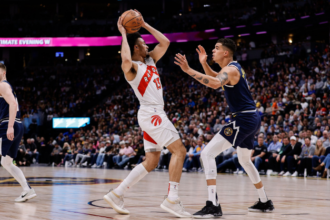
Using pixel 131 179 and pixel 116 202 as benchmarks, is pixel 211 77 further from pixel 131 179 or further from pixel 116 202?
pixel 116 202

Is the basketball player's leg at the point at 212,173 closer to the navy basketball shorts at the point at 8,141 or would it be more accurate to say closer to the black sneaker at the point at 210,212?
the black sneaker at the point at 210,212

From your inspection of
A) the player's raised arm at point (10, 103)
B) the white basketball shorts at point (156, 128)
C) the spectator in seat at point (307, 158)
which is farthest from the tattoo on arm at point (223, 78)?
the spectator in seat at point (307, 158)

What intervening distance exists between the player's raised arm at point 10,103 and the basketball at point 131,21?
93.0 inches

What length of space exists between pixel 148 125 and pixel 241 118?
1252 millimetres

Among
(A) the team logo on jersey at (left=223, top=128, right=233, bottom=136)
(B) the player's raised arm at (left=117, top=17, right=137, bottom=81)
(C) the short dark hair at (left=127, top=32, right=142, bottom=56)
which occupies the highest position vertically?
(C) the short dark hair at (left=127, top=32, right=142, bottom=56)

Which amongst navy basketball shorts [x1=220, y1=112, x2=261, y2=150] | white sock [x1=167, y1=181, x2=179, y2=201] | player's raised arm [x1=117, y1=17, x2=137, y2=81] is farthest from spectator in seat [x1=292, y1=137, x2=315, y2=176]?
player's raised arm [x1=117, y1=17, x2=137, y2=81]

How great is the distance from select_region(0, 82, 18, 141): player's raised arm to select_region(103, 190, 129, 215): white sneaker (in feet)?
6.98

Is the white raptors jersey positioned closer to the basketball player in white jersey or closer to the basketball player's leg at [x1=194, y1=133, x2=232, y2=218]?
the basketball player in white jersey

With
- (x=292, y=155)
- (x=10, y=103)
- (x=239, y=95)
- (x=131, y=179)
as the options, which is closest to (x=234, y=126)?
(x=239, y=95)

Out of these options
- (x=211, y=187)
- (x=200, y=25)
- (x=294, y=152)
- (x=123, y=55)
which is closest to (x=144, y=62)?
(x=123, y=55)

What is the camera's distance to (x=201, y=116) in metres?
21.2

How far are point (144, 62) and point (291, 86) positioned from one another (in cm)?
1569

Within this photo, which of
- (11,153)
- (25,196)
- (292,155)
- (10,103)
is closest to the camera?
(25,196)

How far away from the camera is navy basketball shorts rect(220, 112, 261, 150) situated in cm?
524
